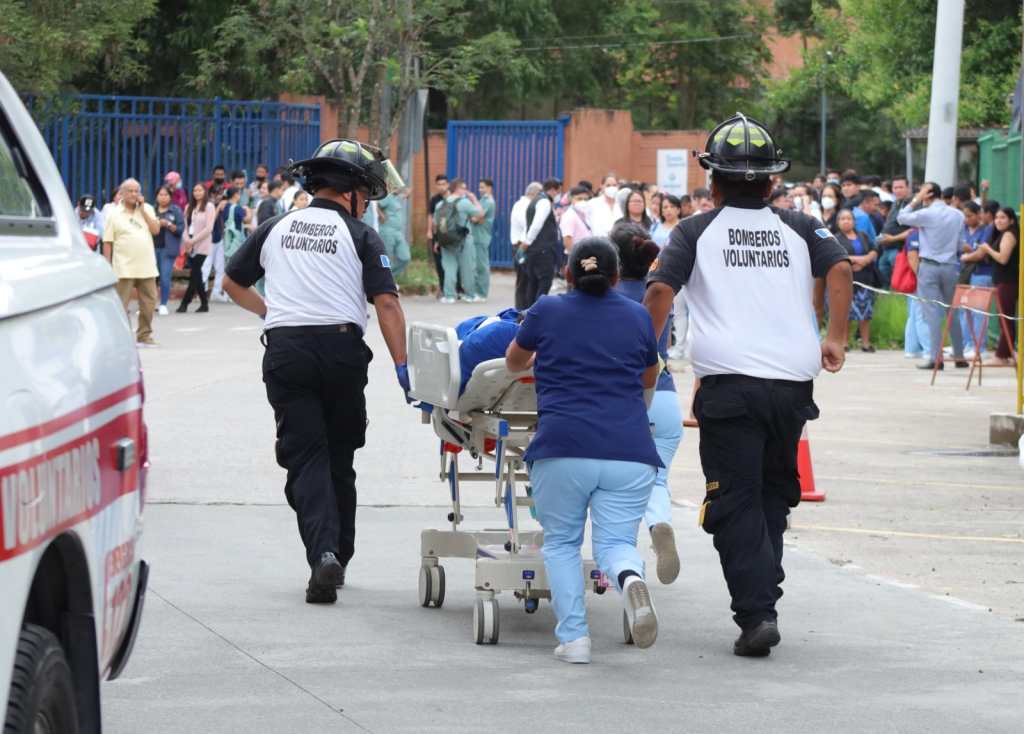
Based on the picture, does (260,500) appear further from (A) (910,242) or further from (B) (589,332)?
(A) (910,242)

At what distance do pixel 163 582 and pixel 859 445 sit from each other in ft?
23.5

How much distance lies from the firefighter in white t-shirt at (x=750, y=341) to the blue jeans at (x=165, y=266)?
18380 mm

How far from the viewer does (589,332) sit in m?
7.04

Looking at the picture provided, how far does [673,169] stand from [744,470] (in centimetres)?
3316

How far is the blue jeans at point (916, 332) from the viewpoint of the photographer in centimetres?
2116

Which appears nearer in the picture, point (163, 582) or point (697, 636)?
point (697, 636)

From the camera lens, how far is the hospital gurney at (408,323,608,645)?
293 inches

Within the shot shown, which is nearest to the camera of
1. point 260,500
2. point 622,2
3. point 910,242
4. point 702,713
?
point 702,713

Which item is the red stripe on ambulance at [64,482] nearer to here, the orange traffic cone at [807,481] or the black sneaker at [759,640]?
the black sneaker at [759,640]

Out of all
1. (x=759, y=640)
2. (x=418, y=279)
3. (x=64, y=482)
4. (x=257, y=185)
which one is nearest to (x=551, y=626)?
(x=759, y=640)

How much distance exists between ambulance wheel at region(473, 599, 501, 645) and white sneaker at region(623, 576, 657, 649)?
776 millimetres

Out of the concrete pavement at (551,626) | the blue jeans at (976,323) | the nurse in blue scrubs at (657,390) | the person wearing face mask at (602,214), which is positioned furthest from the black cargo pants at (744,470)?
the person wearing face mask at (602,214)

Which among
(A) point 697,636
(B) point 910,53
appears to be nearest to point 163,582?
(A) point 697,636

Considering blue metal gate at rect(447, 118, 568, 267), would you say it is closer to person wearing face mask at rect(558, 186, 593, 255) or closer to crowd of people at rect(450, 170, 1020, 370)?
crowd of people at rect(450, 170, 1020, 370)
